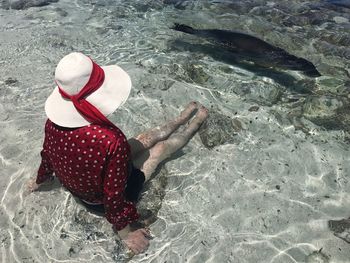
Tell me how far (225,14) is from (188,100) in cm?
406

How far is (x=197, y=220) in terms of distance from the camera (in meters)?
4.46

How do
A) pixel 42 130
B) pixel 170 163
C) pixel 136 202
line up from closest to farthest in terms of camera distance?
pixel 136 202 < pixel 170 163 < pixel 42 130

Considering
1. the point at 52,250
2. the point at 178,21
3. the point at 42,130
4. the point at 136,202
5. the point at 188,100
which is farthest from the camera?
the point at 178,21

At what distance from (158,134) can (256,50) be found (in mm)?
3109

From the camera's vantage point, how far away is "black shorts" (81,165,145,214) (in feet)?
13.7

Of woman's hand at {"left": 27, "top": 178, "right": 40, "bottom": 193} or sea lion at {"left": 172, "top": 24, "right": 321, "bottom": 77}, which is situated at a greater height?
sea lion at {"left": 172, "top": 24, "right": 321, "bottom": 77}

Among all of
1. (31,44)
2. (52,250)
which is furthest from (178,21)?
(52,250)

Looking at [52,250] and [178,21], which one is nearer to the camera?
[52,250]

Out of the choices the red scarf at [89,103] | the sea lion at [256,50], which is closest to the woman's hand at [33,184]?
the red scarf at [89,103]

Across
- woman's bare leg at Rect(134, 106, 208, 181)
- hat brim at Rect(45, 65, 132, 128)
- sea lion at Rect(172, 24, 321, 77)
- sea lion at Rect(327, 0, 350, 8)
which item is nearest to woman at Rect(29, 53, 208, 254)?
hat brim at Rect(45, 65, 132, 128)

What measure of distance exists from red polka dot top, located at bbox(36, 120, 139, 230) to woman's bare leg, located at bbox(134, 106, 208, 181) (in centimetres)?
93

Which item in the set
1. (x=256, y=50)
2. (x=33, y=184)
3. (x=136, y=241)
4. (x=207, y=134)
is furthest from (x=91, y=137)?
(x=256, y=50)

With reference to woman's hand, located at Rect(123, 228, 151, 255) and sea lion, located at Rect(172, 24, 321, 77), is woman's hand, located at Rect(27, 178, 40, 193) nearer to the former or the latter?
woman's hand, located at Rect(123, 228, 151, 255)

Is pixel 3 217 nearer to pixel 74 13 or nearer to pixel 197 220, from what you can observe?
pixel 197 220
